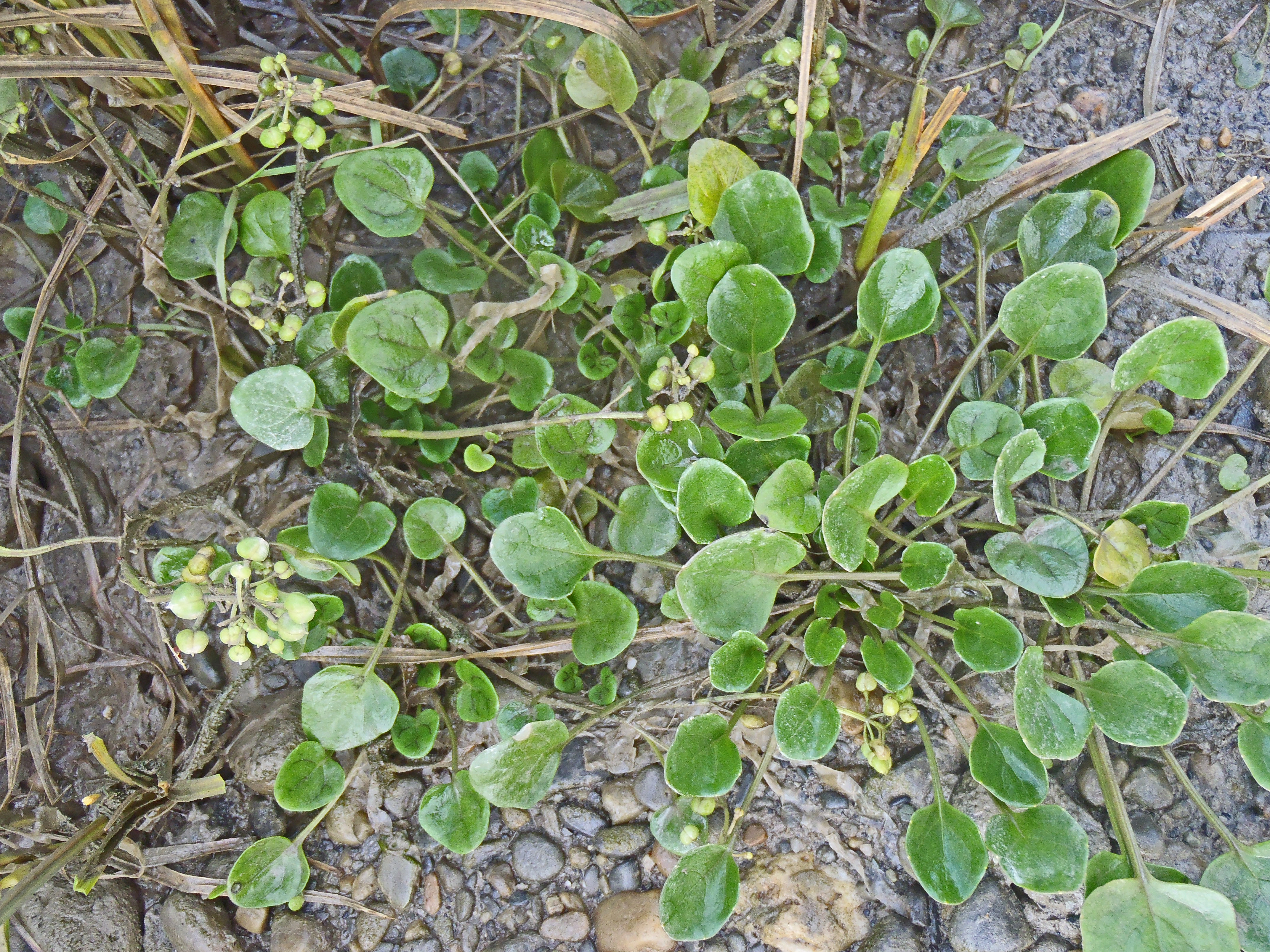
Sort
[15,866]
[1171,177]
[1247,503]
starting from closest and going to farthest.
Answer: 1. [15,866]
2. [1247,503]
3. [1171,177]

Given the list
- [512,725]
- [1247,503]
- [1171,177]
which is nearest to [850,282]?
[1171,177]

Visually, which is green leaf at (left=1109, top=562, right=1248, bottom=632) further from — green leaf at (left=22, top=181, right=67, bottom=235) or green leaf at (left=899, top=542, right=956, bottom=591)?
green leaf at (left=22, top=181, right=67, bottom=235)

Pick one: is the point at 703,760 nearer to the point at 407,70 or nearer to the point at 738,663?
the point at 738,663

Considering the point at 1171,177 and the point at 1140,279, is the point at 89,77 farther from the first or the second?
the point at 1171,177

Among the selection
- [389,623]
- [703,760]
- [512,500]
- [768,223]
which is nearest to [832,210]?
[768,223]

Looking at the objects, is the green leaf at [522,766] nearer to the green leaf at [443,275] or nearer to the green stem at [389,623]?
the green stem at [389,623]
